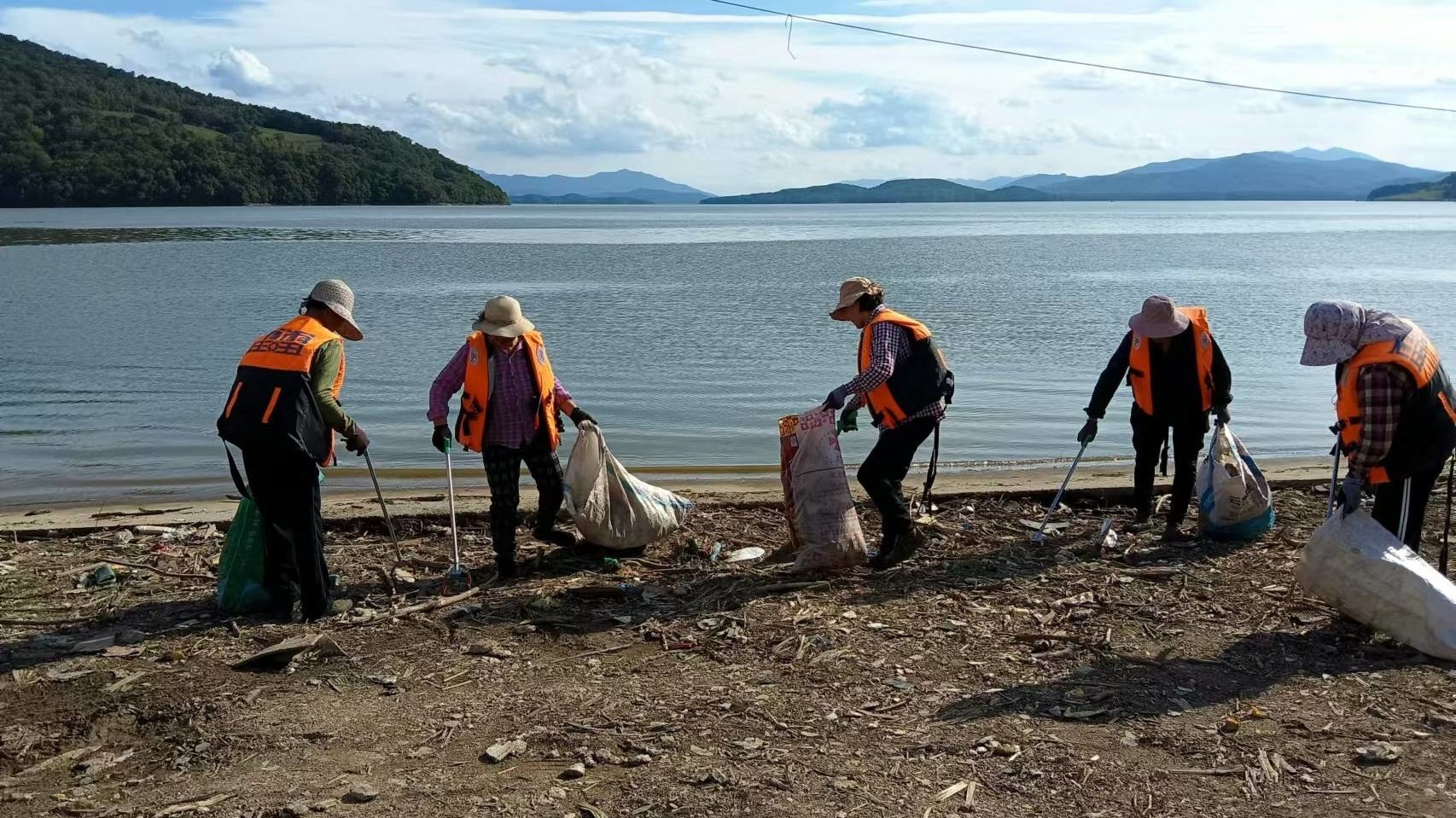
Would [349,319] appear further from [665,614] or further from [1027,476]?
[1027,476]

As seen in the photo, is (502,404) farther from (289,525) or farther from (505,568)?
(289,525)

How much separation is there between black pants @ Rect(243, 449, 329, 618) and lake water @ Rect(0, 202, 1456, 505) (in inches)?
235

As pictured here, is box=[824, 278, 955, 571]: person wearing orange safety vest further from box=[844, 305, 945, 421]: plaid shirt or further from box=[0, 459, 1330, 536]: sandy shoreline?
box=[0, 459, 1330, 536]: sandy shoreline

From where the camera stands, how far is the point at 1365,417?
5812mm

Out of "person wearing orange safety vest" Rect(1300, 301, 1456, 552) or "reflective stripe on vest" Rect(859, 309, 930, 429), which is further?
"reflective stripe on vest" Rect(859, 309, 930, 429)

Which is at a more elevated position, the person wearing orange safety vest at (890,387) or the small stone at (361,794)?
the person wearing orange safety vest at (890,387)

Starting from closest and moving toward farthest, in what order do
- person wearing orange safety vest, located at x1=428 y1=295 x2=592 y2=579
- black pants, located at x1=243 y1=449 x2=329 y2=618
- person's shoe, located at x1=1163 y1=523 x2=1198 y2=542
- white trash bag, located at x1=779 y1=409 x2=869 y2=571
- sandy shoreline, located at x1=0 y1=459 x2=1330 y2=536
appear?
black pants, located at x1=243 y1=449 x2=329 y2=618
person wearing orange safety vest, located at x1=428 y1=295 x2=592 y2=579
white trash bag, located at x1=779 y1=409 x2=869 y2=571
person's shoe, located at x1=1163 y1=523 x2=1198 y2=542
sandy shoreline, located at x1=0 y1=459 x2=1330 y2=536

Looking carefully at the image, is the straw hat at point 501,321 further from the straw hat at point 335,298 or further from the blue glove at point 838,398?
the blue glove at point 838,398

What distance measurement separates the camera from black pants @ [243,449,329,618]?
625cm

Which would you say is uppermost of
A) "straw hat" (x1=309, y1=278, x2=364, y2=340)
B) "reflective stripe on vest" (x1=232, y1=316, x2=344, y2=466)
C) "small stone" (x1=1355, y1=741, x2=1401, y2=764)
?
"straw hat" (x1=309, y1=278, x2=364, y2=340)

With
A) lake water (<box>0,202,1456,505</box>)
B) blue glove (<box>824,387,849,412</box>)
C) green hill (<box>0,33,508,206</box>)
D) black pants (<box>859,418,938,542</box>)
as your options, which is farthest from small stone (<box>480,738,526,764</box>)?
green hill (<box>0,33,508,206</box>)

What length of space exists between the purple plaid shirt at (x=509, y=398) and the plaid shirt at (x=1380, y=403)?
4.21m

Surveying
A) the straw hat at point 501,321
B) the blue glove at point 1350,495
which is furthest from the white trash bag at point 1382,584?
the straw hat at point 501,321

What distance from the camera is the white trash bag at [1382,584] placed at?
18.6 feet
